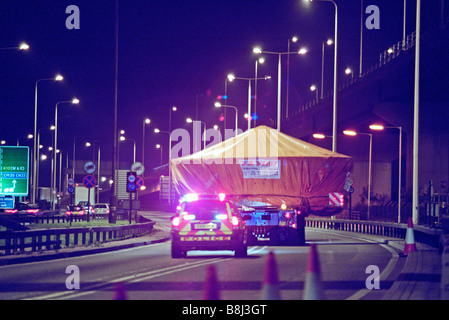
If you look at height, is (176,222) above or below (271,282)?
below

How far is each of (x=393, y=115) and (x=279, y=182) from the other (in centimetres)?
3339

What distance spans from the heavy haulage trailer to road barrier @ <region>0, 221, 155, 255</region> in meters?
4.79

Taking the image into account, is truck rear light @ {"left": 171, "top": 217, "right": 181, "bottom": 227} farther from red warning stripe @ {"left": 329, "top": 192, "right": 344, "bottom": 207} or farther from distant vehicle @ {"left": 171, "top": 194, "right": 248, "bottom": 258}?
red warning stripe @ {"left": 329, "top": 192, "right": 344, "bottom": 207}

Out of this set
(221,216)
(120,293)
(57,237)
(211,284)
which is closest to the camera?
(120,293)

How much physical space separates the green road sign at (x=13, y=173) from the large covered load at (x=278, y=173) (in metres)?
7.69

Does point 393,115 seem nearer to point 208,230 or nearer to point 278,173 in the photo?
point 278,173

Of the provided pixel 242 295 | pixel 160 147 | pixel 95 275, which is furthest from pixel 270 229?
pixel 160 147

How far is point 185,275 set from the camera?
16.7 meters

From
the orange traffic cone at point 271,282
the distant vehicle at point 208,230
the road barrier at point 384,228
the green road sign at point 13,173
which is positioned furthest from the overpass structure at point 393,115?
the orange traffic cone at point 271,282

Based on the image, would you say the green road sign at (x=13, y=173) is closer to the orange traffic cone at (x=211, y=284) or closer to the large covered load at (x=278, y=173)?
the large covered load at (x=278, y=173)

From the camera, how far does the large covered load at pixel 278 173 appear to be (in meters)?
26.2

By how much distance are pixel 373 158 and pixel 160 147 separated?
5150cm

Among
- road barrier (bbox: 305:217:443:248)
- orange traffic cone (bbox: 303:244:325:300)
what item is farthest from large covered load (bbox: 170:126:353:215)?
orange traffic cone (bbox: 303:244:325:300)

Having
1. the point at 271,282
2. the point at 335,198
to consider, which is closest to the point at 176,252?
the point at 335,198
